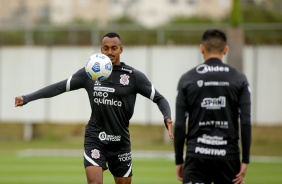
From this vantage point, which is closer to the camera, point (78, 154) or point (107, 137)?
point (107, 137)

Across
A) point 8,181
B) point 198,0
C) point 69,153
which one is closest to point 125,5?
point 198,0

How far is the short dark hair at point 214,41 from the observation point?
9539mm

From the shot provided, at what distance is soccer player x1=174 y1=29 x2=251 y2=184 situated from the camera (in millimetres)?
9492

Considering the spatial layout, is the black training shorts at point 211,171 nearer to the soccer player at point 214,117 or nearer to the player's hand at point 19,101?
the soccer player at point 214,117

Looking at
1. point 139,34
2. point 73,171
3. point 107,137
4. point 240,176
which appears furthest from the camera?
point 139,34

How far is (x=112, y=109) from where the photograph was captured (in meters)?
12.3

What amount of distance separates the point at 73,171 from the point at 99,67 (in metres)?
12.5

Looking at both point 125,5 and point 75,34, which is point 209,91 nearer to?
point 75,34

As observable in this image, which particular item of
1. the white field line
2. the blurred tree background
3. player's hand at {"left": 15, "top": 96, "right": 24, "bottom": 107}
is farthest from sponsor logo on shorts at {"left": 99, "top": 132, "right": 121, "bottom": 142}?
the blurred tree background

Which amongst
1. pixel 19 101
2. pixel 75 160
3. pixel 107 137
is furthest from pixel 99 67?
pixel 75 160

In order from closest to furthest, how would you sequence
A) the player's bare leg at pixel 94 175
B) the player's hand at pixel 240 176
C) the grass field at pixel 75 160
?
the player's hand at pixel 240 176, the player's bare leg at pixel 94 175, the grass field at pixel 75 160

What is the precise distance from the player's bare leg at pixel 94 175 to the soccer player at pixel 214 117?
258cm

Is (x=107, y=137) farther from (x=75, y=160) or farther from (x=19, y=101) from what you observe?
(x=75, y=160)

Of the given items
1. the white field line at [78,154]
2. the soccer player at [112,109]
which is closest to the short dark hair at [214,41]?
the soccer player at [112,109]
